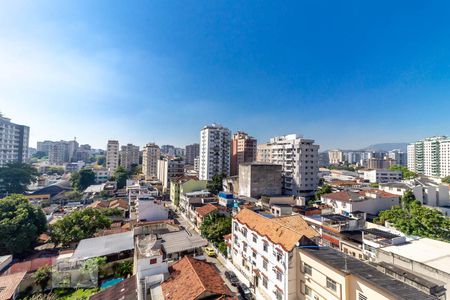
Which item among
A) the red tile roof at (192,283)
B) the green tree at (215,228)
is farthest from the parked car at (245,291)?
the green tree at (215,228)

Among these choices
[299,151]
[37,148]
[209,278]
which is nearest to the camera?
[209,278]

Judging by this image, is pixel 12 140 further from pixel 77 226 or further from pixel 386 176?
pixel 386 176

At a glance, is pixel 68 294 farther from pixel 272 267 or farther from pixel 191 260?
pixel 272 267

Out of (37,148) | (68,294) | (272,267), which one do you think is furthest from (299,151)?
(37,148)

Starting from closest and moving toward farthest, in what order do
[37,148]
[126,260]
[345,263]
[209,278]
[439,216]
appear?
[345,263] < [209,278] < [126,260] < [439,216] < [37,148]

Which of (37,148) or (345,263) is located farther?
(37,148)

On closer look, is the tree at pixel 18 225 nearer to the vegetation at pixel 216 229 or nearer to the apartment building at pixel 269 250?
the vegetation at pixel 216 229

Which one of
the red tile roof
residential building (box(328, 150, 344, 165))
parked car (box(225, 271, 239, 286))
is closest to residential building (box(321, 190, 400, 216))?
parked car (box(225, 271, 239, 286))

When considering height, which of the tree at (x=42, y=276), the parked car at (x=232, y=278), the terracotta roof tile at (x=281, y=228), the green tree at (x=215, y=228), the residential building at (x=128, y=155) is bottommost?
the parked car at (x=232, y=278)
